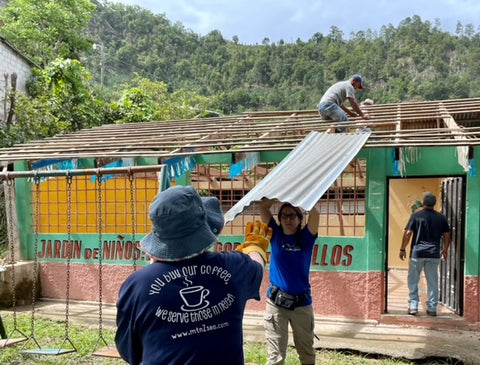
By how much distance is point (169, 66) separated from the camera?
63.2m

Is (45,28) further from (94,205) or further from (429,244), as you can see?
(429,244)

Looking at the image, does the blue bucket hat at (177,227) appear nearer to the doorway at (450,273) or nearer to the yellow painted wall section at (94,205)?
the doorway at (450,273)

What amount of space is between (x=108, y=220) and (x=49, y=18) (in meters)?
23.1

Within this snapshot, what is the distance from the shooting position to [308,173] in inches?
176

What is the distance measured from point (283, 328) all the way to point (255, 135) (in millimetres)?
4862

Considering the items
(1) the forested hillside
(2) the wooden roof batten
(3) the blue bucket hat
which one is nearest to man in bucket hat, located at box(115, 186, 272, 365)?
(3) the blue bucket hat

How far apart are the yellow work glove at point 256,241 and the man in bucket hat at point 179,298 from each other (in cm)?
61

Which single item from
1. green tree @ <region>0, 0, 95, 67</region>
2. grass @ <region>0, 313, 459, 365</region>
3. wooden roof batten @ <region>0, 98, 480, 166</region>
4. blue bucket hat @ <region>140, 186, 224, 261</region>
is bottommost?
grass @ <region>0, 313, 459, 365</region>

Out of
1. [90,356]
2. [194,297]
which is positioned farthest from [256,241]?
[90,356]

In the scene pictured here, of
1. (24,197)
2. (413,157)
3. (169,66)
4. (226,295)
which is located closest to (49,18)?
(24,197)

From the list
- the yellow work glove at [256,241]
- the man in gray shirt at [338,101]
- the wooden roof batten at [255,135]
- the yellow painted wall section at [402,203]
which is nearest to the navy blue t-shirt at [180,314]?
the yellow work glove at [256,241]

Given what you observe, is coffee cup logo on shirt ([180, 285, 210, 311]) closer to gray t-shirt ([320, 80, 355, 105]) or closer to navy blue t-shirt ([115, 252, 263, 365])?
navy blue t-shirt ([115, 252, 263, 365])

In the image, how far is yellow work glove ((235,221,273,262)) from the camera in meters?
2.78

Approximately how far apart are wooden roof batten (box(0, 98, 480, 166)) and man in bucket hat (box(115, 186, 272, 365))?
4.30 meters
